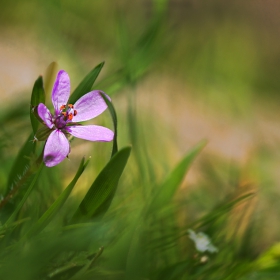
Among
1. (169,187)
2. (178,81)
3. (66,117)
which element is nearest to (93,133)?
(66,117)

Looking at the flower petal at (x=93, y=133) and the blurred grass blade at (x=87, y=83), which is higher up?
the blurred grass blade at (x=87, y=83)

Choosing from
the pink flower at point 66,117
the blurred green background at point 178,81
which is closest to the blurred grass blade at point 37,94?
the pink flower at point 66,117

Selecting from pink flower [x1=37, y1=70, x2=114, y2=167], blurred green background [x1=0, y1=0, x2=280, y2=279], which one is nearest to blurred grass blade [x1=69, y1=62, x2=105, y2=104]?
pink flower [x1=37, y1=70, x2=114, y2=167]

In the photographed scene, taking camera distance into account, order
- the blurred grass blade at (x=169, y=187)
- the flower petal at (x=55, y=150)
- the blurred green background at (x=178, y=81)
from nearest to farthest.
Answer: the flower petal at (x=55, y=150) < the blurred grass blade at (x=169, y=187) < the blurred green background at (x=178, y=81)

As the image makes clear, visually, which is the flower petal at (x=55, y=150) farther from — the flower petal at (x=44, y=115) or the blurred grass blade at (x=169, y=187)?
the blurred grass blade at (x=169, y=187)

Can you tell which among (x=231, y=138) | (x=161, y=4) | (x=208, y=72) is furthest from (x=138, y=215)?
(x=208, y=72)

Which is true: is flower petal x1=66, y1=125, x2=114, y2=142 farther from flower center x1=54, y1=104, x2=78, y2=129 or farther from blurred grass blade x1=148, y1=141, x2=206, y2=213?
blurred grass blade x1=148, y1=141, x2=206, y2=213

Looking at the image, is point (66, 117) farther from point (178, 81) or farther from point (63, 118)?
point (178, 81)
